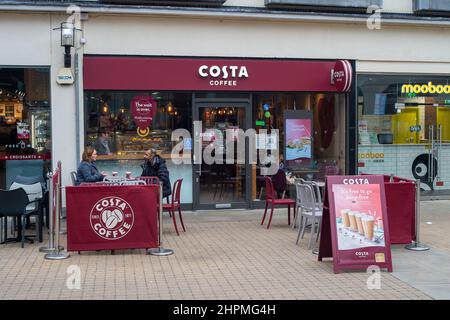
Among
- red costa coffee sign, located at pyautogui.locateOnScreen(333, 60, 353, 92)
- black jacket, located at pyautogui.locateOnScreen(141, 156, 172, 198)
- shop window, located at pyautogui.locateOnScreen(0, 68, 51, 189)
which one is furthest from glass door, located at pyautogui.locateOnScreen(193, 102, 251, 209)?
shop window, located at pyautogui.locateOnScreen(0, 68, 51, 189)

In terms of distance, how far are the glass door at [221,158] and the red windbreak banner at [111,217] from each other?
4501 mm

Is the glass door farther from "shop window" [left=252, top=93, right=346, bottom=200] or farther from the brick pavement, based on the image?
the brick pavement

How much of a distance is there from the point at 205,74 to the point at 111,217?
205 inches

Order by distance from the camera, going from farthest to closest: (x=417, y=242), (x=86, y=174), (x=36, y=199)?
(x=86, y=174)
(x=36, y=199)
(x=417, y=242)

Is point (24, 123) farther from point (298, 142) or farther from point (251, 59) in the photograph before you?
point (298, 142)

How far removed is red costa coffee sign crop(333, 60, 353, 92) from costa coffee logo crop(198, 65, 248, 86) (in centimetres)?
204

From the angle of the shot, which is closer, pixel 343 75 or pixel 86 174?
pixel 86 174

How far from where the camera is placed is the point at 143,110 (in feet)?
42.0

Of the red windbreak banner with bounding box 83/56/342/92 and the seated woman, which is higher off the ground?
the red windbreak banner with bounding box 83/56/342/92

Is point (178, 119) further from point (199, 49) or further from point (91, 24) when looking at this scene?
point (91, 24)

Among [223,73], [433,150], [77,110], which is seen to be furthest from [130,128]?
[433,150]

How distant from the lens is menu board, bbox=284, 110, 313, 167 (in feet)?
44.8

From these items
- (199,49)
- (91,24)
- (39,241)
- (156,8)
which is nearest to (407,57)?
(199,49)

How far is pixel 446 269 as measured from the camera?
306 inches
